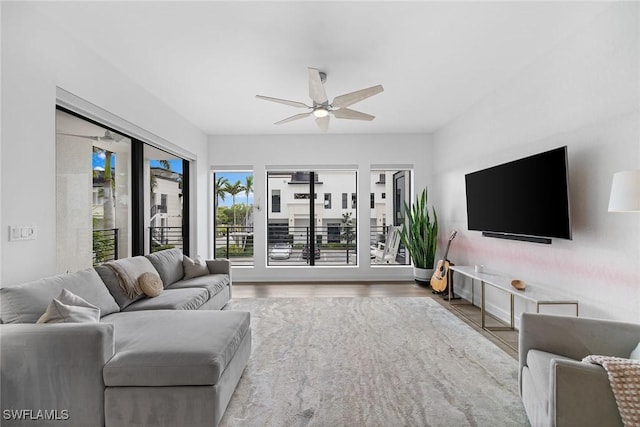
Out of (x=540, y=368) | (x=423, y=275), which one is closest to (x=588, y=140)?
(x=540, y=368)

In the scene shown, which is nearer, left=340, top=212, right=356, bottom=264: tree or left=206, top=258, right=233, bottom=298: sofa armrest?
left=206, top=258, right=233, bottom=298: sofa armrest

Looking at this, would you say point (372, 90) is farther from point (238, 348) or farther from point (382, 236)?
point (382, 236)

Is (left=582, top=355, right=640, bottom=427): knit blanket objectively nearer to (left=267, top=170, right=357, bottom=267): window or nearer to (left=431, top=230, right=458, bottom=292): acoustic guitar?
(left=431, top=230, right=458, bottom=292): acoustic guitar

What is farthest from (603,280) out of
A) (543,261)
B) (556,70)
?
(556,70)

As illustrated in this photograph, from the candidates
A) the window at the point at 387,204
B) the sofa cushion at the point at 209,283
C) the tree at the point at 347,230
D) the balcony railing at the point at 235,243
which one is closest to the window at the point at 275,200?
the balcony railing at the point at 235,243

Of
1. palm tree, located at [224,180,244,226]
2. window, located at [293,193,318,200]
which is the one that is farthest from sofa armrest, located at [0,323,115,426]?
window, located at [293,193,318,200]

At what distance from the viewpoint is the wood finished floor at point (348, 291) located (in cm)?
403

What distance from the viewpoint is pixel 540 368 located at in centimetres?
160

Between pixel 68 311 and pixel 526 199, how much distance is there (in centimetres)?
360

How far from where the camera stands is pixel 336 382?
2.22m

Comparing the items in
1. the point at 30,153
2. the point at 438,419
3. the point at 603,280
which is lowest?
the point at 438,419

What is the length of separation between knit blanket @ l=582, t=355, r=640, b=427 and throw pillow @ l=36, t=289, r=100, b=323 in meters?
2.63

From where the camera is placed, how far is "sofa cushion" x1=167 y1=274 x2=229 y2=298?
11.0 feet

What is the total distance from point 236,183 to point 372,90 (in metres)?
3.83
